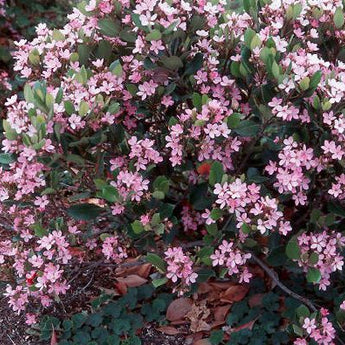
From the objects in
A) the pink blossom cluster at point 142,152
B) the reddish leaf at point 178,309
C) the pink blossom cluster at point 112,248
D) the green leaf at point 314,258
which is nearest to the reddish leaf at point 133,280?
the reddish leaf at point 178,309

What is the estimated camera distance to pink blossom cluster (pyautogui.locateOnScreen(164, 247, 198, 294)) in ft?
7.67

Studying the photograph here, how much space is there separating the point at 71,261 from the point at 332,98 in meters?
1.28

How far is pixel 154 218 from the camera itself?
2.30 metres

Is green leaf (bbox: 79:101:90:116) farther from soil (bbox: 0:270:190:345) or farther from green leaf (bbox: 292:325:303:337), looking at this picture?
green leaf (bbox: 292:325:303:337)

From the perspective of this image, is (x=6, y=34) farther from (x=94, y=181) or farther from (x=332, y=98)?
(x=332, y=98)

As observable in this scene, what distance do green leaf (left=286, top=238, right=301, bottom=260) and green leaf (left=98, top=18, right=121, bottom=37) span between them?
3.27 feet

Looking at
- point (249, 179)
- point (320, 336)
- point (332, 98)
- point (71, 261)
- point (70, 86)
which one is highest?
point (70, 86)

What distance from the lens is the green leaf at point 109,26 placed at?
2.40 metres

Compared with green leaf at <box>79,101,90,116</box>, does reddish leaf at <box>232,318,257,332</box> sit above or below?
below

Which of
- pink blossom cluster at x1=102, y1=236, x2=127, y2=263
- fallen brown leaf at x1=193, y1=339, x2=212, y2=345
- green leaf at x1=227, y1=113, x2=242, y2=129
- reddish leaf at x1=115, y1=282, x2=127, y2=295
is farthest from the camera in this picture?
reddish leaf at x1=115, y1=282, x2=127, y2=295

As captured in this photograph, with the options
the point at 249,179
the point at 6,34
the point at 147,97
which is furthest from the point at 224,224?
the point at 6,34

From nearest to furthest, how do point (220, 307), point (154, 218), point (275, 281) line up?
point (154, 218) < point (275, 281) < point (220, 307)

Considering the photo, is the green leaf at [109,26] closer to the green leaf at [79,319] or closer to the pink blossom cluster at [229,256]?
the pink blossom cluster at [229,256]

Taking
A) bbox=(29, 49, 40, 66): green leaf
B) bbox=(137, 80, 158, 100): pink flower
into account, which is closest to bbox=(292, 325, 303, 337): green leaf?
bbox=(137, 80, 158, 100): pink flower
